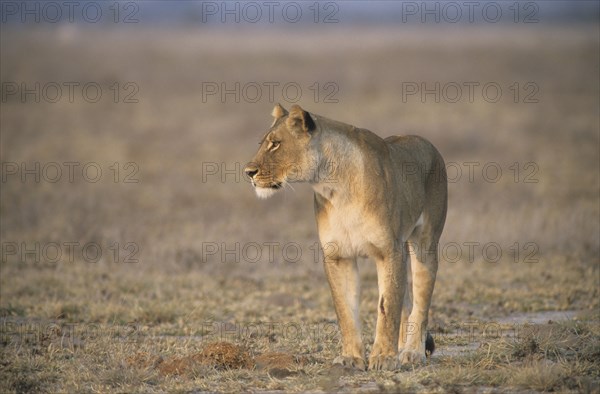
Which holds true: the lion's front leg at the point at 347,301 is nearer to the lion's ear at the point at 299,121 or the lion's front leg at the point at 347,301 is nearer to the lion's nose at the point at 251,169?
the lion's nose at the point at 251,169

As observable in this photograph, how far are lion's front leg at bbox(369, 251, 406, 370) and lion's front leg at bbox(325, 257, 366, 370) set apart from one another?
0.19 metres

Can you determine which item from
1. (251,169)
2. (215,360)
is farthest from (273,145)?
(215,360)

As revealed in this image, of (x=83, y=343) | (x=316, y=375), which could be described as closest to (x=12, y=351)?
(x=83, y=343)

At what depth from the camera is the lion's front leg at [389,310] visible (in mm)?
7059

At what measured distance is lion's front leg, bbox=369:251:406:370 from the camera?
7.06 m

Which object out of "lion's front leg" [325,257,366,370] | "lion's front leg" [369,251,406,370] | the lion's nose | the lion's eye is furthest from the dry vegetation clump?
the lion's eye

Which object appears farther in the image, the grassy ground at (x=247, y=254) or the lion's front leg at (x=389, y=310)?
the grassy ground at (x=247, y=254)

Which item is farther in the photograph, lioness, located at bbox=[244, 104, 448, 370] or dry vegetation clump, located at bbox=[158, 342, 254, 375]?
dry vegetation clump, located at bbox=[158, 342, 254, 375]

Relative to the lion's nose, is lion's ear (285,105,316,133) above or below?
above

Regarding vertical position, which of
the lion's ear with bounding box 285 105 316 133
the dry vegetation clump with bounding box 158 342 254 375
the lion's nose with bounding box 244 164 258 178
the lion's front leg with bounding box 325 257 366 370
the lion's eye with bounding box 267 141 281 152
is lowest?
the dry vegetation clump with bounding box 158 342 254 375

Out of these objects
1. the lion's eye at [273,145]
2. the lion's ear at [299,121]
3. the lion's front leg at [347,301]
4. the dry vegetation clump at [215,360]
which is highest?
A: the lion's ear at [299,121]

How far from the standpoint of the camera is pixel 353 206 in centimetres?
716

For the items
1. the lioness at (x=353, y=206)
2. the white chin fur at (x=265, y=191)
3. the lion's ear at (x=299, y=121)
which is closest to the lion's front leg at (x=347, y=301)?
the lioness at (x=353, y=206)

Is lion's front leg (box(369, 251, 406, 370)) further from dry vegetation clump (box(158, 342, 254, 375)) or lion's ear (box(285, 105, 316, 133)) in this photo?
lion's ear (box(285, 105, 316, 133))
